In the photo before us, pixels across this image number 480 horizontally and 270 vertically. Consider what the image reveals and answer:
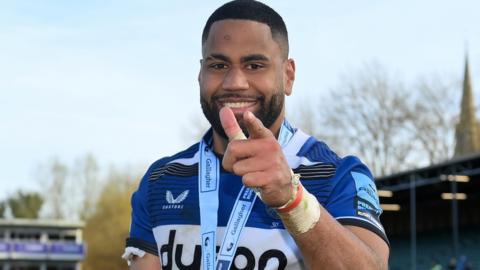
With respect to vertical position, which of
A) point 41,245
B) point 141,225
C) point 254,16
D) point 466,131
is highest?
point 254,16

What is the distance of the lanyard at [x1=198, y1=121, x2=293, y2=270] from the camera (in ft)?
9.36

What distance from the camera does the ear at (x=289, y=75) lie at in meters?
2.97

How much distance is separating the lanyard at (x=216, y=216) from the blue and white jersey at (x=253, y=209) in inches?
1.5

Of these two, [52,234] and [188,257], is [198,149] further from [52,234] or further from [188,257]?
[52,234]

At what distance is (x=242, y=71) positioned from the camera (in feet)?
9.19

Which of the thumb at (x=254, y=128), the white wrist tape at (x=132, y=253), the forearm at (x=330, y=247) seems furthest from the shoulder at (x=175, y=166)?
the thumb at (x=254, y=128)

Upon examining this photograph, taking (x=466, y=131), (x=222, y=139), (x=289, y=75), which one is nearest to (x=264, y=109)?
(x=289, y=75)

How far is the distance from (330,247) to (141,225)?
113 cm

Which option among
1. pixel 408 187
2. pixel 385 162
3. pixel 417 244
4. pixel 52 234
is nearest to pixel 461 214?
pixel 417 244

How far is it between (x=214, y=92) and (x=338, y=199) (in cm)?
56

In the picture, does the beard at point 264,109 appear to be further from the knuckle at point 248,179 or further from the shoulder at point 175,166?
the knuckle at point 248,179

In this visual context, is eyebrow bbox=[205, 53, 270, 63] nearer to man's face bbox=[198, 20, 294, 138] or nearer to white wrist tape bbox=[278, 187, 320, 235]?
man's face bbox=[198, 20, 294, 138]

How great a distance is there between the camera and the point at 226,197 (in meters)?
3.02

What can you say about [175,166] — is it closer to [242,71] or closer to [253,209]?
[253,209]
